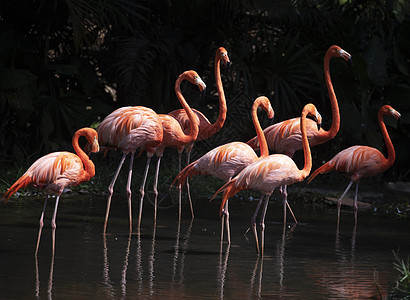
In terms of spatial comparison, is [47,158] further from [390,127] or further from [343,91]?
[390,127]

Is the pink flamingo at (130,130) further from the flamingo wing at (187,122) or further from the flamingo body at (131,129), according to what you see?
the flamingo wing at (187,122)

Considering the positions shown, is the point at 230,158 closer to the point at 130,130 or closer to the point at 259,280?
the point at 130,130

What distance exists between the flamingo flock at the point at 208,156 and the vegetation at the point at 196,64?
7.02ft

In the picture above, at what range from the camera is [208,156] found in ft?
20.1

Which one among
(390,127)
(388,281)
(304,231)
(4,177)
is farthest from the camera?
(390,127)

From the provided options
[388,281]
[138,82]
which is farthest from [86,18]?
[388,281]

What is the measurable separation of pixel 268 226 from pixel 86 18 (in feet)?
13.5

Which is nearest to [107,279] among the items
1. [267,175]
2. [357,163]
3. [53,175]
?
[53,175]

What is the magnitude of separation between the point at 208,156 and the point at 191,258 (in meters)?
1.13

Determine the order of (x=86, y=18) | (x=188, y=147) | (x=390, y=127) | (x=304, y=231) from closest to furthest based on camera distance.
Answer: (x=304, y=231) < (x=188, y=147) < (x=86, y=18) < (x=390, y=127)

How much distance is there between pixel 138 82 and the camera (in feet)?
32.3

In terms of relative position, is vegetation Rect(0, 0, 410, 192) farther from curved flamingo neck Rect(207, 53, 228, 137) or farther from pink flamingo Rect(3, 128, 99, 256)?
pink flamingo Rect(3, 128, 99, 256)

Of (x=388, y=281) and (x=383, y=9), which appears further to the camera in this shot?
(x=383, y=9)

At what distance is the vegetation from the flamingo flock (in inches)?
84.3
